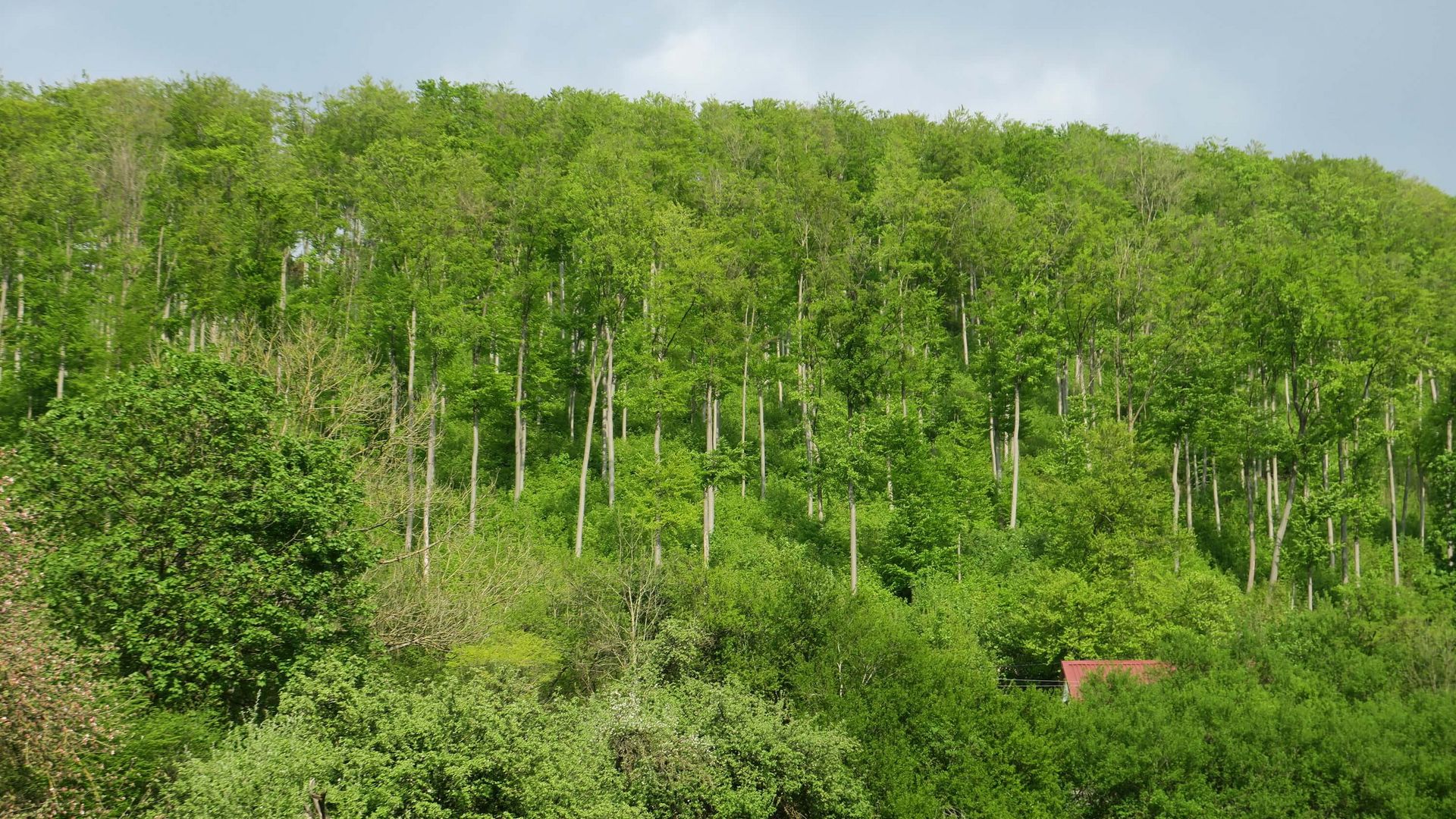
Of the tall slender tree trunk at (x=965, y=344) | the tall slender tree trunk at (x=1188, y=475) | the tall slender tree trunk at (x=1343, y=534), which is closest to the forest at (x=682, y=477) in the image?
the tall slender tree trunk at (x=1343, y=534)

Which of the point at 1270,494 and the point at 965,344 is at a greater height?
the point at 965,344

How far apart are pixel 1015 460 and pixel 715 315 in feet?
48.0

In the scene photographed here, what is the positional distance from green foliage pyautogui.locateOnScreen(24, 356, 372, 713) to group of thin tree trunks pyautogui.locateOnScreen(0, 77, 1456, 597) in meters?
7.27

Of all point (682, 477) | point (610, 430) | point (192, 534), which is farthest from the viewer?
point (610, 430)

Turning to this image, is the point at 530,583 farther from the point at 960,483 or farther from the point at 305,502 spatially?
the point at 960,483

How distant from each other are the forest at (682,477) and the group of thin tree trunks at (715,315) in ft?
0.90

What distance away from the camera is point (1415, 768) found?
928 inches

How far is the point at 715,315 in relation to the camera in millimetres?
39750

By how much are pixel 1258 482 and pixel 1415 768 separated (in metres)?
26.1

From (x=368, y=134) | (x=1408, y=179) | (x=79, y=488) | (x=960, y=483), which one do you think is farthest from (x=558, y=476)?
(x=1408, y=179)

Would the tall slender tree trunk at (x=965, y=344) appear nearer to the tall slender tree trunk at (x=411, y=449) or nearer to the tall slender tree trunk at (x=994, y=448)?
the tall slender tree trunk at (x=994, y=448)

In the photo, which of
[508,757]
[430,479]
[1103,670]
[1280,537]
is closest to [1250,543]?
[1280,537]

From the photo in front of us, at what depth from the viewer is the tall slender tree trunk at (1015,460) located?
4075cm

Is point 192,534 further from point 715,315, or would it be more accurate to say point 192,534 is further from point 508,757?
point 715,315
